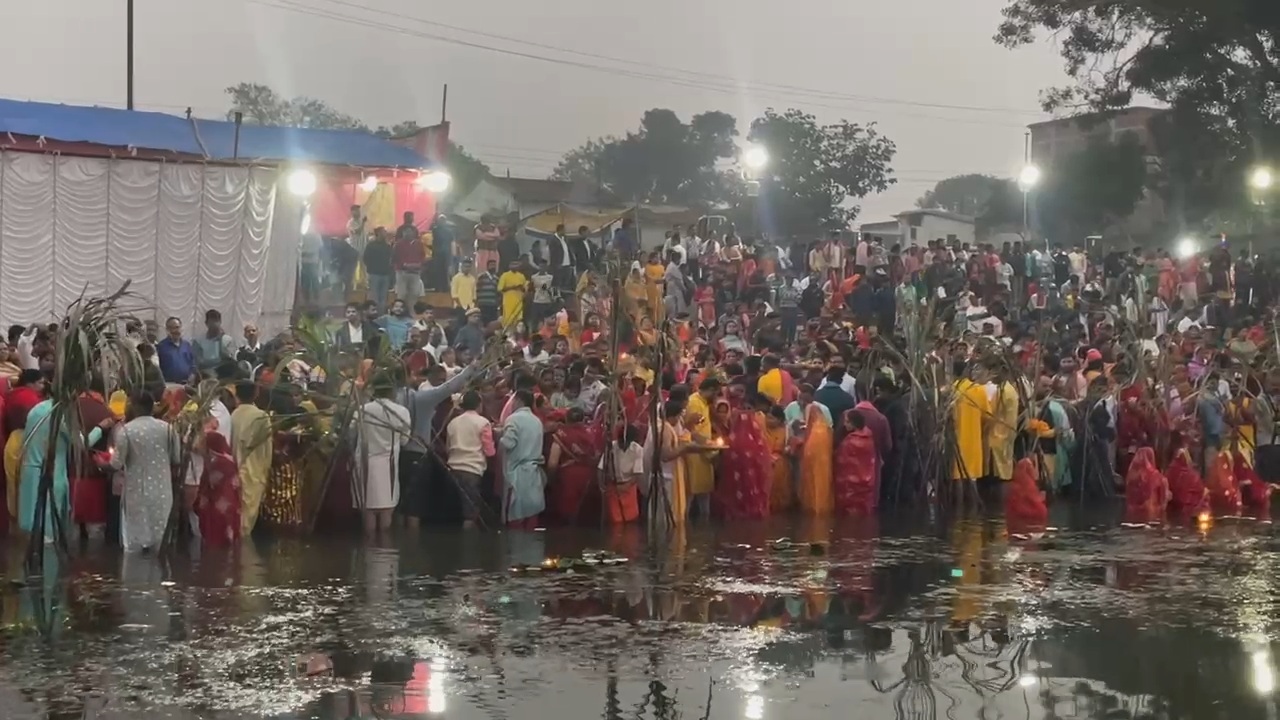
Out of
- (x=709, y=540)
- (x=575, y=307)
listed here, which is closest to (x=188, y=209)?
(x=575, y=307)

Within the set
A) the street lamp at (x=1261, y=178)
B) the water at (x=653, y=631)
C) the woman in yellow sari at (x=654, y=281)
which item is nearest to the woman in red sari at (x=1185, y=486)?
the water at (x=653, y=631)

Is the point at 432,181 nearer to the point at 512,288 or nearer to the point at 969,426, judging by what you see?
the point at 512,288

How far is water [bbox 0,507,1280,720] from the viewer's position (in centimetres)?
802

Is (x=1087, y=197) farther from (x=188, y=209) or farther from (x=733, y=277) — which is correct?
(x=188, y=209)

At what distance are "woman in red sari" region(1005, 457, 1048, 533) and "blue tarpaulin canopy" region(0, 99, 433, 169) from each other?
11.7 m

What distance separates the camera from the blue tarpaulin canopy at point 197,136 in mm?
20859

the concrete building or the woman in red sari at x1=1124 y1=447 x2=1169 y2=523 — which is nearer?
Result: the woman in red sari at x1=1124 y1=447 x2=1169 y2=523

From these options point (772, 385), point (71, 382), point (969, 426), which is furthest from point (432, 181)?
point (71, 382)

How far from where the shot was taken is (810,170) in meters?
46.7

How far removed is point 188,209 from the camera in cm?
2094

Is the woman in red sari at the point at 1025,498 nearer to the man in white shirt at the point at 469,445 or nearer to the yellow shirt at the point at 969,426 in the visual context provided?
the yellow shirt at the point at 969,426

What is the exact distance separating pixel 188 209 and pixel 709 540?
10.6 metres

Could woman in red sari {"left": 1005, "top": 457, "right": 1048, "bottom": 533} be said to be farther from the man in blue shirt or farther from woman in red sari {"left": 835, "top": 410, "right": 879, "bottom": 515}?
the man in blue shirt

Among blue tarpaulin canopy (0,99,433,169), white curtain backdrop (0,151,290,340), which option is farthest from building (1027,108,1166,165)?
white curtain backdrop (0,151,290,340)
